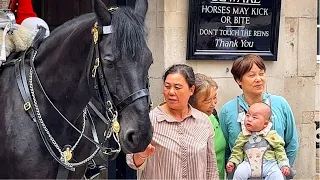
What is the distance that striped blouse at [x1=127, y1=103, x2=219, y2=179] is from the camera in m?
4.12

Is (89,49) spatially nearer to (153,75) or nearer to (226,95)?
(153,75)

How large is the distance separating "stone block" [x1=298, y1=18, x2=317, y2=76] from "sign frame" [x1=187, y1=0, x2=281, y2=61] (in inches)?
13.4

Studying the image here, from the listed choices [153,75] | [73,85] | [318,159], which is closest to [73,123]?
[73,85]

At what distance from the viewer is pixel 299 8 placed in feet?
23.3

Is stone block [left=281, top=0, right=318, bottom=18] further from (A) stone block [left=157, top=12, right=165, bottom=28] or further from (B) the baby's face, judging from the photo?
(B) the baby's face

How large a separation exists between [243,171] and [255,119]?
0.37 metres

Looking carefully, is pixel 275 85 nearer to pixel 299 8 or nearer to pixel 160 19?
pixel 299 8

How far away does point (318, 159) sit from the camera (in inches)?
324

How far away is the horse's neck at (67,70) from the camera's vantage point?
3.88 m

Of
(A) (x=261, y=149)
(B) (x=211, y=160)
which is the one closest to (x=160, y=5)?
(A) (x=261, y=149)

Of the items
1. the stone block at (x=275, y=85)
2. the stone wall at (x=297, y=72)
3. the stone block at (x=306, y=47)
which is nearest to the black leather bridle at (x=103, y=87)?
the stone wall at (x=297, y=72)

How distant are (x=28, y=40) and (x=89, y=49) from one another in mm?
894

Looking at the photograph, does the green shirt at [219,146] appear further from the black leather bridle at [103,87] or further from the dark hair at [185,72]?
the black leather bridle at [103,87]

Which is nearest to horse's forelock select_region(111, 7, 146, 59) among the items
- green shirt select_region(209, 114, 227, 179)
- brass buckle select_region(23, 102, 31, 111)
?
brass buckle select_region(23, 102, 31, 111)
